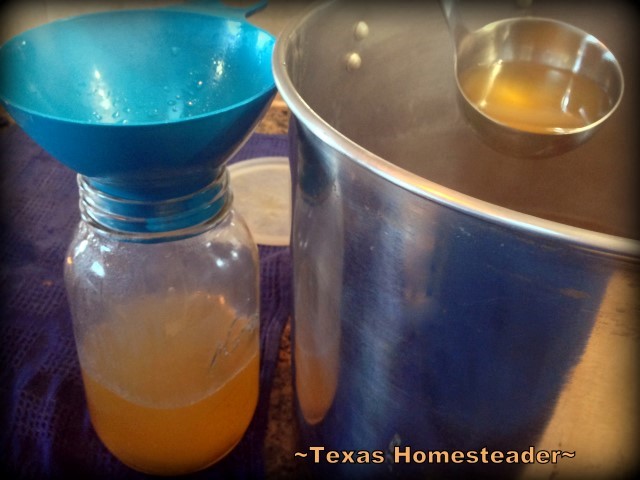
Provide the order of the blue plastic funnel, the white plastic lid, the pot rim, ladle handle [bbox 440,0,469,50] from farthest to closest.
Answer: the white plastic lid < ladle handle [bbox 440,0,469,50] < the blue plastic funnel < the pot rim

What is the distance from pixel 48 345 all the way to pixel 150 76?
0.69ft

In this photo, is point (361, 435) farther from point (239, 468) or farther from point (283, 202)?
point (283, 202)

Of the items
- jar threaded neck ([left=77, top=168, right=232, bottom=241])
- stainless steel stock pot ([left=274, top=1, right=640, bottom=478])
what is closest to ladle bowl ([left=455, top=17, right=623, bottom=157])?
stainless steel stock pot ([left=274, top=1, right=640, bottom=478])

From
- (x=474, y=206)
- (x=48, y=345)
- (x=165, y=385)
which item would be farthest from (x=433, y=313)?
(x=48, y=345)

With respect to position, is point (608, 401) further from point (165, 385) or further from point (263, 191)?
point (263, 191)

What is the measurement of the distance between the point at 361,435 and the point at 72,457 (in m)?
0.19

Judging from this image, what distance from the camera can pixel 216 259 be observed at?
1.32 ft

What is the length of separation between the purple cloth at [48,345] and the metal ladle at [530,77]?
0.66ft

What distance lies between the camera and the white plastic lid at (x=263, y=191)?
606 mm

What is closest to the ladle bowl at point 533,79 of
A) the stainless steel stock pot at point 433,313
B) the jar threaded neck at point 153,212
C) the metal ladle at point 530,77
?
the metal ladle at point 530,77

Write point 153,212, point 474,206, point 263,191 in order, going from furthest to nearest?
point 263,191
point 153,212
point 474,206

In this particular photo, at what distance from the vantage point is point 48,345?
17.7 inches

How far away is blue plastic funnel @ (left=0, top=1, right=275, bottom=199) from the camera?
300 millimetres

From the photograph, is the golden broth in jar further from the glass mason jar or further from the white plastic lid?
the white plastic lid
